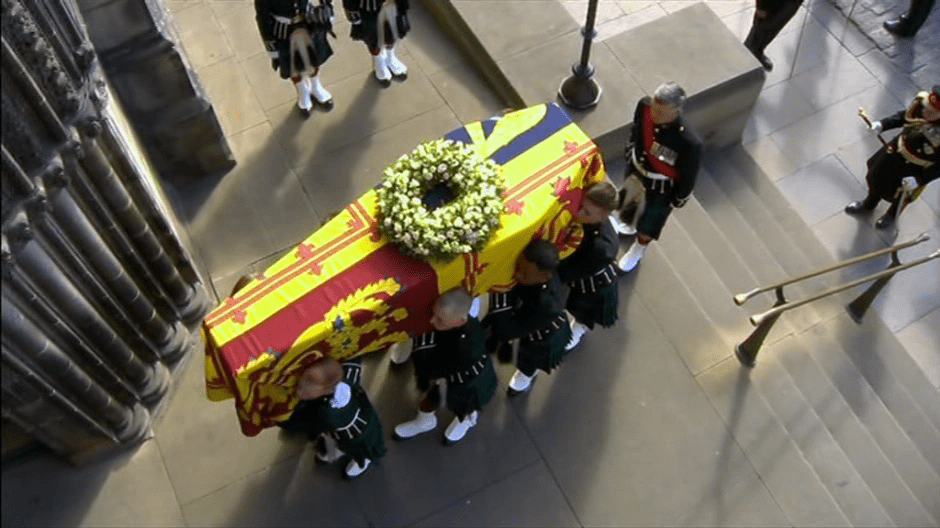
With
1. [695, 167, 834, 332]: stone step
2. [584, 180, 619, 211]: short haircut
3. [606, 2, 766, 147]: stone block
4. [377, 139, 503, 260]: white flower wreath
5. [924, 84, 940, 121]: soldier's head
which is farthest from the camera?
[606, 2, 766, 147]: stone block

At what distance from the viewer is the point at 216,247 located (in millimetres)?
5664

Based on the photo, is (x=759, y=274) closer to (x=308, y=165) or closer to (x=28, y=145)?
(x=308, y=165)

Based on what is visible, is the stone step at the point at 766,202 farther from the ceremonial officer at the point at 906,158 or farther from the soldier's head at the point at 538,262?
the soldier's head at the point at 538,262

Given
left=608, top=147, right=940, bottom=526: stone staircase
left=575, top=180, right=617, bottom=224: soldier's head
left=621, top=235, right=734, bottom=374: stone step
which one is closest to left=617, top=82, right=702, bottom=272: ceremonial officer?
left=621, top=235, right=734, bottom=374: stone step

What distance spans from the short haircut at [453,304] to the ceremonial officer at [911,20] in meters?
6.05

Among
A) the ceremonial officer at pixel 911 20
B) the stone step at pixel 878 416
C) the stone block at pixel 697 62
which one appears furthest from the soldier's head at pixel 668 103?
the ceremonial officer at pixel 911 20

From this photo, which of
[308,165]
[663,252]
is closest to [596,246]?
[663,252]

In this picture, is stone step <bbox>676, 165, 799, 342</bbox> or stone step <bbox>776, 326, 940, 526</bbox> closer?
stone step <bbox>776, 326, 940, 526</bbox>

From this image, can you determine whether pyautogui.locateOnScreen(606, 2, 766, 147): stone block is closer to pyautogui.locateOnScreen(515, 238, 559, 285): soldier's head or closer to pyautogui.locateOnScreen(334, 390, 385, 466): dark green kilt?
pyautogui.locateOnScreen(515, 238, 559, 285): soldier's head

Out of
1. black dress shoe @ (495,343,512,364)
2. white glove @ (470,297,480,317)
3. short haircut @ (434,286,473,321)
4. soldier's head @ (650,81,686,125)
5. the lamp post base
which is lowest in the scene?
black dress shoe @ (495,343,512,364)

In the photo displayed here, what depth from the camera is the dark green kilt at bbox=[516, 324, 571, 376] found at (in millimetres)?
4582

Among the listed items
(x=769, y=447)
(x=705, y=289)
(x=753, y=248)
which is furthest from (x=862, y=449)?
(x=753, y=248)

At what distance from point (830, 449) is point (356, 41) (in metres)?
4.61

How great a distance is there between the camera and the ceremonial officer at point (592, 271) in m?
4.61
